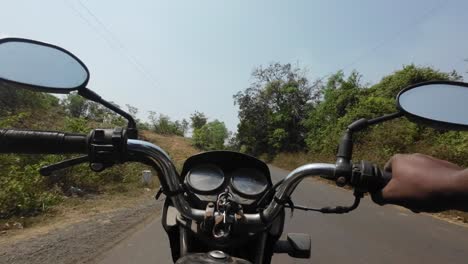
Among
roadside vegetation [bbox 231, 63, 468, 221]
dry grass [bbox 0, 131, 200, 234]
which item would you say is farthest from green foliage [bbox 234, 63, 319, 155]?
dry grass [bbox 0, 131, 200, 234]

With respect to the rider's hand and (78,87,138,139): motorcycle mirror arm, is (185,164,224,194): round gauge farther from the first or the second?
the rider's hand

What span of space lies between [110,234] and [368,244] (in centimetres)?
359

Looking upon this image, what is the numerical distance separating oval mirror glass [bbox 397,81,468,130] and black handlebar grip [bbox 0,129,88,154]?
1.22 metres

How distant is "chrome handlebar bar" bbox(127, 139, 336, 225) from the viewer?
1.58 m

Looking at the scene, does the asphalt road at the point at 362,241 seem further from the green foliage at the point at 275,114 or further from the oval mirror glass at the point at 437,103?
the green foliage at the point at 275,114

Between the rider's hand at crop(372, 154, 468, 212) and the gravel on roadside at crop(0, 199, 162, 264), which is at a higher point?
the rider's hand at crop(372, 154, 468, 212)

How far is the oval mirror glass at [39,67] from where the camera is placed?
1.71 meters

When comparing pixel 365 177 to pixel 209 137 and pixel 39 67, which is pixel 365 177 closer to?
pixel 39 67

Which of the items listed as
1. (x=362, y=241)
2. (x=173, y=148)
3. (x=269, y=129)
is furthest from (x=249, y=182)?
(x=269, y=129)

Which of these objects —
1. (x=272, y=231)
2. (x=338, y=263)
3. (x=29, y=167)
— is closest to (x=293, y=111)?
(x=29, y=167)

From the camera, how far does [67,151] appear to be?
61.9 inches

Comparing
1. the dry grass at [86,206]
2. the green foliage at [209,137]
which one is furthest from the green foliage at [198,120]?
the dry grass at [86,206]

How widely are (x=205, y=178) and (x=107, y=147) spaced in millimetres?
476

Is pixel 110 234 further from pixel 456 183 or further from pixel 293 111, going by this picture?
pixel 293 111
